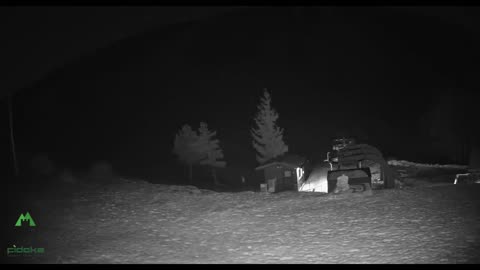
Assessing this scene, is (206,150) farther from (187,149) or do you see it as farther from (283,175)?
(283,175)

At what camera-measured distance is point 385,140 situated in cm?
9562

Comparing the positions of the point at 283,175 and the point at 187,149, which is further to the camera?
the point at 187,149

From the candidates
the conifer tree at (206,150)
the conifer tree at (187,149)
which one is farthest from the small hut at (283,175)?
the conifer tree at (187,149)

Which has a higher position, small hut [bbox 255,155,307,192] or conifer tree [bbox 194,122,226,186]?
conifer tree [bbox 194,122,226,186]

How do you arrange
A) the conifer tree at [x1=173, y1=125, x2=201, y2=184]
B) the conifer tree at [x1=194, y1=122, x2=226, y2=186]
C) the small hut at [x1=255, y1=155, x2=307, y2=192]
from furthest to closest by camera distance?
1. the conifer tree at [x1=194, y1=122, x2=226, y2=186]
2. the conifer tree at [x1=173, y1=125, x2=201, y2=184]
3. the small hut at [x1=255, y1=155, x2=307, y2=192]

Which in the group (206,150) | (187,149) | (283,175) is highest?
(187,149)

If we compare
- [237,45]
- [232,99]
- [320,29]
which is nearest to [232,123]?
[232,99]

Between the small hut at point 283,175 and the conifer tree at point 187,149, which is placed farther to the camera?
the conifer tree at point 187,149

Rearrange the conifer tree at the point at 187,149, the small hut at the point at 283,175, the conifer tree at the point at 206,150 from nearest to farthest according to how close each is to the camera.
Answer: the small hut at the point at 283,175 < the conifer tree at the point at 187,149 < the conifer tree at the point at 206,150

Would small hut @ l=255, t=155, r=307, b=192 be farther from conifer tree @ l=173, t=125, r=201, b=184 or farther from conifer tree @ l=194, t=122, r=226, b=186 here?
conifer tree @ l=173, t=125, r=201, b=184

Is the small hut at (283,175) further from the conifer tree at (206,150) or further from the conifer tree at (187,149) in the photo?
the conifer tree at (187,149)

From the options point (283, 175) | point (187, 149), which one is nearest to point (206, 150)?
point (187, 149)

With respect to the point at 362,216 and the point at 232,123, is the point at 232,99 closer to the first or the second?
the point at 232,123

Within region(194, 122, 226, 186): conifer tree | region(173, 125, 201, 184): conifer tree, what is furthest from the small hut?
region(173, 125, 201, 184): conifer tree
